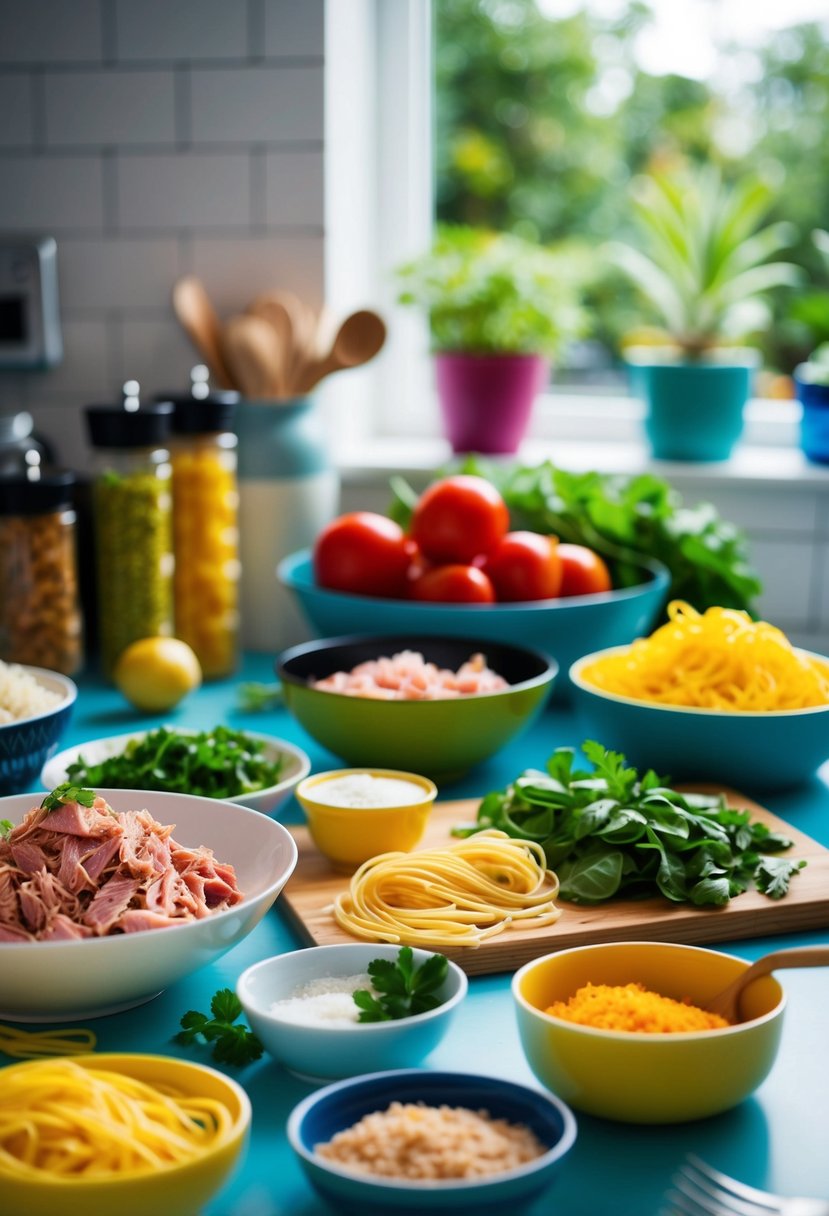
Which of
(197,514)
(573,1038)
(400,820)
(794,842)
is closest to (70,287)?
(197,514)

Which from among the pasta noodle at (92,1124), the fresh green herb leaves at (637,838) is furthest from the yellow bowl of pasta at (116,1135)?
the fresh green herb leaves at (637,838)

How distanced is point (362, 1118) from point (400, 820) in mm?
417

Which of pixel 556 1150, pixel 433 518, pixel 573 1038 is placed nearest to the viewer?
pixel 556 1150

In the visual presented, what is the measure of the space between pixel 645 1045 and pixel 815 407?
1.54 m

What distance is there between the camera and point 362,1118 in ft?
2.50

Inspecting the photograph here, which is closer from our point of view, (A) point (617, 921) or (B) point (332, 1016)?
(B) point (332, 1016)

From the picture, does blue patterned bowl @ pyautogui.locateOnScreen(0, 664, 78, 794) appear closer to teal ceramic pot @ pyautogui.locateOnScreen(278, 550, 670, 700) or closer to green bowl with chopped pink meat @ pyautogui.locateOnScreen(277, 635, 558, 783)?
green bowl with chopped pink meat @ pyautogui.locateOnScreen(277, 635, 558, 783)

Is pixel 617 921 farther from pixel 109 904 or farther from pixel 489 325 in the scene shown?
pixel 489 325

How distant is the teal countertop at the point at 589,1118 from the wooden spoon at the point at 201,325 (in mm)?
1111

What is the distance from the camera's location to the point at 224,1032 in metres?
0.90

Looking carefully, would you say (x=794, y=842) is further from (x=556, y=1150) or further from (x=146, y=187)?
(x=146, y=187)

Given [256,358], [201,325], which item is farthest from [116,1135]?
[201,325]

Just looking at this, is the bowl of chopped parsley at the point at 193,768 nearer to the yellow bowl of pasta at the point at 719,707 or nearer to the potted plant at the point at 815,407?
the yellow bowl of pasta at the point at 719,707

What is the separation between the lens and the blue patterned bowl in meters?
1.27
